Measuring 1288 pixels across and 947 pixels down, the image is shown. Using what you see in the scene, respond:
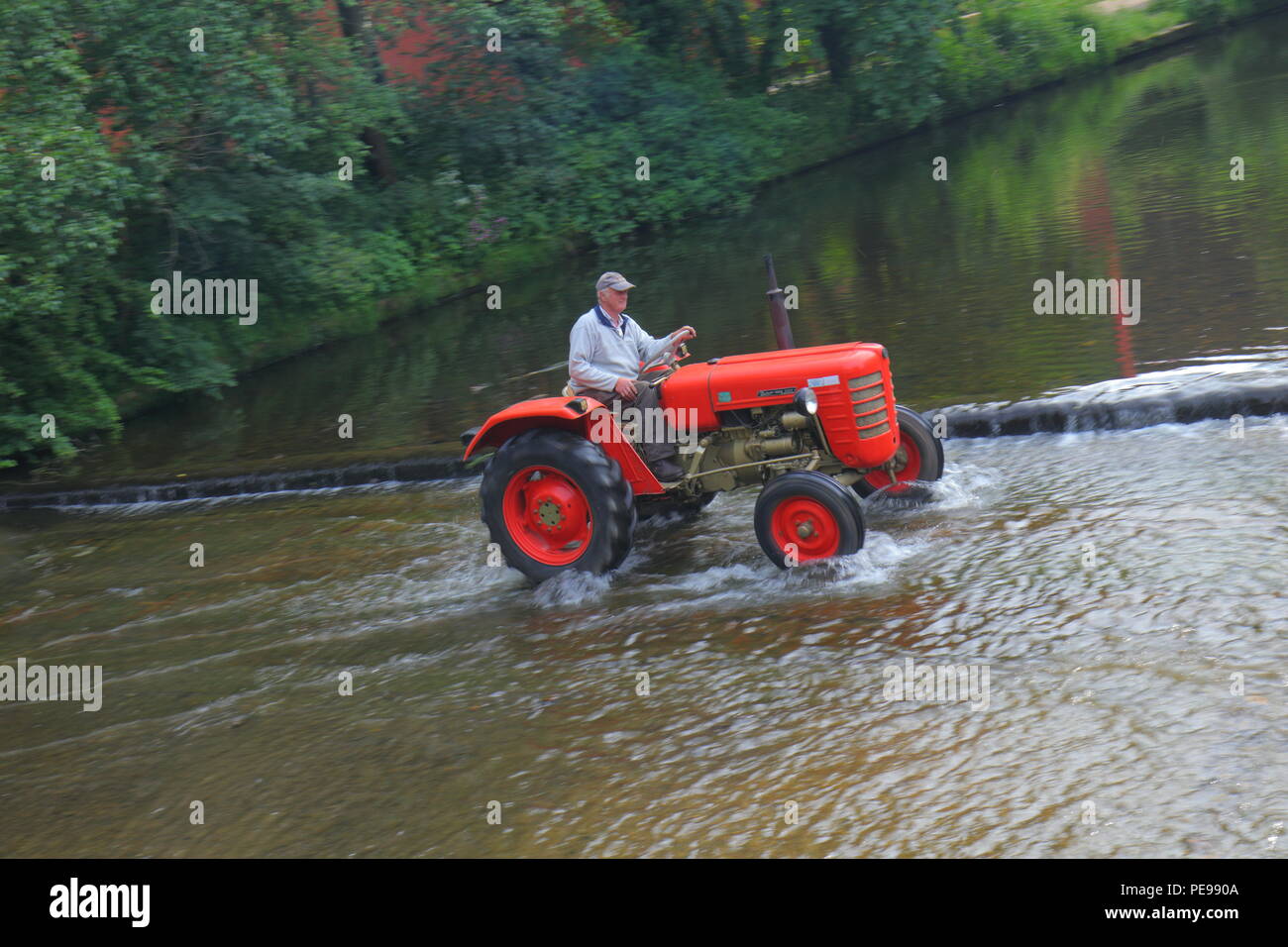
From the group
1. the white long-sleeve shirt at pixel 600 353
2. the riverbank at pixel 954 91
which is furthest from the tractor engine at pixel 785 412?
the riverbank at pixel 954 91

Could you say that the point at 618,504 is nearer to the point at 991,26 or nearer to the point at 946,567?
the point at 946,567

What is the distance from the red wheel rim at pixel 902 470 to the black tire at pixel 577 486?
1.49 metres

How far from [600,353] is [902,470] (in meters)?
1.89

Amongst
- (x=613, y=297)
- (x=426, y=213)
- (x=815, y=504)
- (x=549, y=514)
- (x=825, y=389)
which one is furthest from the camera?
(x=426, y=213)

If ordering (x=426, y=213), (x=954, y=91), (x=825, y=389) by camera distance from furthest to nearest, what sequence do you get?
1. (x=954, y=91)
2. (x=426, y=213)
3. (x=825, y=389)

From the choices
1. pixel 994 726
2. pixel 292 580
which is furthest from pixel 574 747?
pixel 292 580

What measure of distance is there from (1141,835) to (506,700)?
2.84 m

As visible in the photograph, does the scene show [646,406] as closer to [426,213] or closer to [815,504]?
[815,504]

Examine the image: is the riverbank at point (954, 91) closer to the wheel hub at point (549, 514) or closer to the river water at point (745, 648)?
the river water at point (745, 648)

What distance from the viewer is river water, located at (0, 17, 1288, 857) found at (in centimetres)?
423

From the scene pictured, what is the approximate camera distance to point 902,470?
285 inches

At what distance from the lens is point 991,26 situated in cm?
2745

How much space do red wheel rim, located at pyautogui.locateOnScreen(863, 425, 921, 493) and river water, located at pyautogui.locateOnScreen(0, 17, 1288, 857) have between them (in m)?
0.16

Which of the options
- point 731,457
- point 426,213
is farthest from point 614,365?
point 426,213
